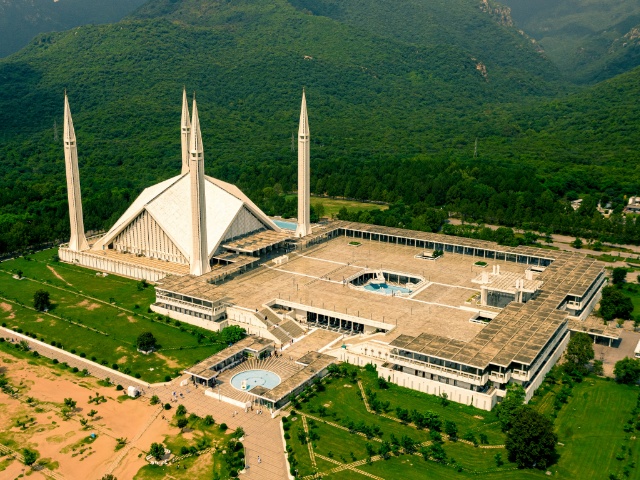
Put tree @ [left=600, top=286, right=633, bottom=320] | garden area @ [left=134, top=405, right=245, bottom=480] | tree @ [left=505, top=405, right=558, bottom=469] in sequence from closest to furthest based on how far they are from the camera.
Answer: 1. garden area @ [left=134, top=405, right=245, bottom=480]
2. tree @ [left=505, top=405, right=558, bottom=469]
3. tree @ [left=600, top=286, right=633, bottom=320]

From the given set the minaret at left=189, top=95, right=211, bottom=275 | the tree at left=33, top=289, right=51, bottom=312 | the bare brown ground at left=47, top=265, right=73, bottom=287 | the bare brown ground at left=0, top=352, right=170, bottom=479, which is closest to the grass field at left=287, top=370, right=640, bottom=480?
the bare brown ground at left=0, top=352, right=170, bottom=479

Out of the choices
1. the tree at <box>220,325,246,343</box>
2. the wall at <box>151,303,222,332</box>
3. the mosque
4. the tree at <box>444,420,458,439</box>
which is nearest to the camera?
the tree at <box>444,420,458,439</box>

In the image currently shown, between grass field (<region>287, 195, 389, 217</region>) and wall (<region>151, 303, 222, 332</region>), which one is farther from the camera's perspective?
grass field (<region>287, 195, 389, 217</region>)

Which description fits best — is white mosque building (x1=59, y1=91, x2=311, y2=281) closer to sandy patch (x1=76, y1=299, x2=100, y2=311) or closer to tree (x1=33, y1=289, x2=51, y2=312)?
sandy patch (x1=76, y1=299, x2=100, y2=311)

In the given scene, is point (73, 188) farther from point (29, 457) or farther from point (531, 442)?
point (531, 442)

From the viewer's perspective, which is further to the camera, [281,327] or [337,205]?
[337,205]

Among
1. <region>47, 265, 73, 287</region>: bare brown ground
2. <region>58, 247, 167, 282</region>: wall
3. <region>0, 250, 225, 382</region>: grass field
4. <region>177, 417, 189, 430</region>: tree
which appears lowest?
<region>177, 417, 189, 430</region>: tree

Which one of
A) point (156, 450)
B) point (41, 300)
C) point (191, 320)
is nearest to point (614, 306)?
point (191, 320)

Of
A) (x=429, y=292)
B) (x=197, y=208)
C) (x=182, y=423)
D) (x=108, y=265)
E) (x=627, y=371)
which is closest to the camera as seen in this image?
(x=182, y=423)
